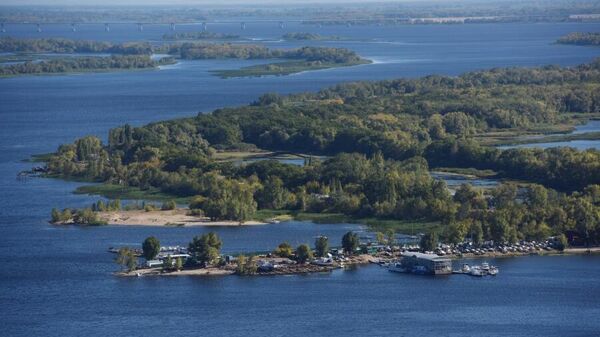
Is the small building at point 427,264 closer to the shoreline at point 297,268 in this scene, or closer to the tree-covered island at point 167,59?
the shoreline at point 297,268

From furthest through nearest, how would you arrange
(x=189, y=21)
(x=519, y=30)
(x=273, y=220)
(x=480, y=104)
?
(x=189, y=21) → (x=519, y=30) → (x=480, y=104) → (x=273, y=220)

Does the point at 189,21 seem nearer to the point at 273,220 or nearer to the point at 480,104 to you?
the point at 480,104

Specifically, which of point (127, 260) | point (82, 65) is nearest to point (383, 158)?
point (127, 260)

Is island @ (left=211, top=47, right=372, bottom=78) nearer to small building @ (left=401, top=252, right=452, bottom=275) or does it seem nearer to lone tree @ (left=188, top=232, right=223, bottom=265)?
lone tree @ (left=188, top=232, right=223, bottom=265)

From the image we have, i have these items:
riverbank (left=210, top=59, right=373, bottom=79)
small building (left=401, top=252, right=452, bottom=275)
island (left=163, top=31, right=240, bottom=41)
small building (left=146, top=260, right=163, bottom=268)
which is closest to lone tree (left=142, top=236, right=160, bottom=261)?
small building (left=146, top=260, right=163, bottom=268)

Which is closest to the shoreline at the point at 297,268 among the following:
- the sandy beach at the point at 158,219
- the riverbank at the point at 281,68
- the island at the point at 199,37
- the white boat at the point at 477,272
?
the white boat at the point at 477,272

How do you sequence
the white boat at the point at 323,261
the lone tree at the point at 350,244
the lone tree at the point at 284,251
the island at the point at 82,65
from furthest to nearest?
the island at the point at 82,65 < the lone tree at the point at 350,244 < the lone tree at the point at 284,251 < the white boat at the point at 323,261

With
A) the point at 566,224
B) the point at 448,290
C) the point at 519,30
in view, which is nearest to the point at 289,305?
the point at 448,290

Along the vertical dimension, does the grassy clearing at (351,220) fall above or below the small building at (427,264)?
below

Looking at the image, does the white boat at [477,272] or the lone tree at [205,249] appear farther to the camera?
the lone tree at [205,249]
